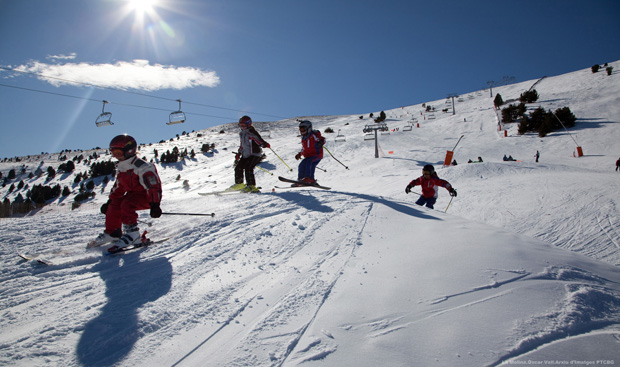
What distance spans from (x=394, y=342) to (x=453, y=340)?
30 cm

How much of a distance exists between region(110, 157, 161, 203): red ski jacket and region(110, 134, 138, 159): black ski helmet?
0.29 feet

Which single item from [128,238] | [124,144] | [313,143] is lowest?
[128,238]

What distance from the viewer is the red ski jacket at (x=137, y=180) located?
3.46m

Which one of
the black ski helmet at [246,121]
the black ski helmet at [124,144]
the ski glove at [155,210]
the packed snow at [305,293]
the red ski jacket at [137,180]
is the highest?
the black ski helmet at [246,121]

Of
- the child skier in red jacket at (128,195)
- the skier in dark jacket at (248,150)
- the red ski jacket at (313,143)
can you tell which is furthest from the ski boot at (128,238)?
the red ski jacket at (313,143)

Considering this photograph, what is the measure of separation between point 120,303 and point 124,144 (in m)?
2.36

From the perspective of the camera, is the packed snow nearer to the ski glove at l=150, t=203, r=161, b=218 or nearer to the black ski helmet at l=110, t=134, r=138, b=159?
the ski glove at l=150, t=203, r=161, b=218

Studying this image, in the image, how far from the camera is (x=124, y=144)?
3652mm

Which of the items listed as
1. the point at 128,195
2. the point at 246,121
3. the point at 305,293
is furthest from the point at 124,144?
the point at 246,121

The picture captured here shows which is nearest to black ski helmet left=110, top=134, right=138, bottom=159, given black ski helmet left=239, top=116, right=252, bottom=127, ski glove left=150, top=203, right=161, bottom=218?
ski glove left=150, top=203, right=161, bottom=218

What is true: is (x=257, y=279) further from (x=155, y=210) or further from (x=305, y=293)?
(x=155, y=210)

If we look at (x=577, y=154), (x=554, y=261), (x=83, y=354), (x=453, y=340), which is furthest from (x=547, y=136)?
(x=83, y=354)

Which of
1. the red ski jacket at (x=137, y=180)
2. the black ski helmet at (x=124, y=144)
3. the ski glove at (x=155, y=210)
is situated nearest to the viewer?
the ski glove at (x=155, y=210)

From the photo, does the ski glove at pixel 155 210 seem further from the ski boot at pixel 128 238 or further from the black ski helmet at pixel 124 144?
the black ski helmet at pixel 124 144
